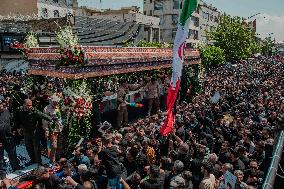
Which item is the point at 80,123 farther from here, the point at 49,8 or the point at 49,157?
the point at 49,8

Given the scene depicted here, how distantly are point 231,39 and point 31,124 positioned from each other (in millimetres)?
45698

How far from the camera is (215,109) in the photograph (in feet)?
47.1

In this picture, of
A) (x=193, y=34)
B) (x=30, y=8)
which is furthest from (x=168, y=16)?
(x=30, y=8)

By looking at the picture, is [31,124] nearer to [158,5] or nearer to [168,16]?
[168,16]

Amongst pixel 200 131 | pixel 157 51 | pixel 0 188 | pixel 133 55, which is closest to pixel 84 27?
pixel 157 51

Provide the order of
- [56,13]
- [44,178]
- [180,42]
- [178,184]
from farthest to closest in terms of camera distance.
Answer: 1. [56,13]
2. [180,42]
3. [44,178]
4. [178,184]

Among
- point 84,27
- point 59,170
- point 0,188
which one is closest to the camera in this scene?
point 0,188

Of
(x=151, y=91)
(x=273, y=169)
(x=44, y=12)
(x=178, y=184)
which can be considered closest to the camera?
(x=273, y=169)

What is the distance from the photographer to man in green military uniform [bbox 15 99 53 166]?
27.2 ft

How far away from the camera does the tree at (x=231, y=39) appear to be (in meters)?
49.9

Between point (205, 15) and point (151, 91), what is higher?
point (205, 15)

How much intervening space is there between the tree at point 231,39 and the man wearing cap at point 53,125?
4337cm

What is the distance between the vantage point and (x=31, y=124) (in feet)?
27.8

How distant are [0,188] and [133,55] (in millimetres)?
8284
